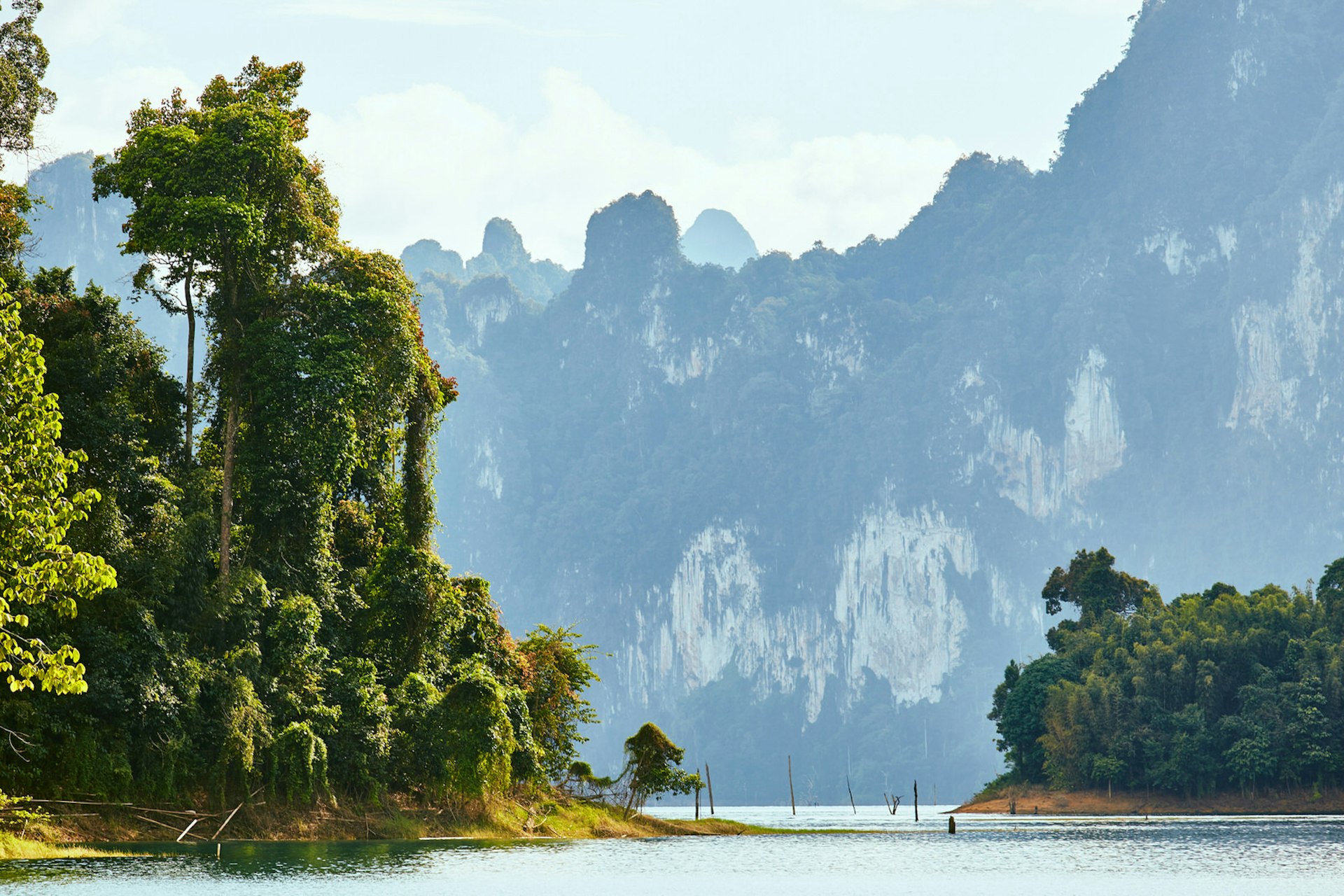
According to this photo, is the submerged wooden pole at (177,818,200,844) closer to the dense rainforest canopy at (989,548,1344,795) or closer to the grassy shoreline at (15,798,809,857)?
the grassy shoreline at (15,798,809,857)

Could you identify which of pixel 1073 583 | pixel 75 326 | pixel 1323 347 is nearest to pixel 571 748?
pixel 75 326

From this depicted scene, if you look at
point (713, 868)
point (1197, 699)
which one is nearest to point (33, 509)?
point (713, 868)

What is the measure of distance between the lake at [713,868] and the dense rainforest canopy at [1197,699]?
83.1 ft

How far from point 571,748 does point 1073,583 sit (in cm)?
5605

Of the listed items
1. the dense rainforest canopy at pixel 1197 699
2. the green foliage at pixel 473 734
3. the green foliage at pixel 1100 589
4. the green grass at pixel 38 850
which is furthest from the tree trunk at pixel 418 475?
the green foliage at pixel 1100 589

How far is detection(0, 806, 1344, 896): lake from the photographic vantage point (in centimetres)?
2448

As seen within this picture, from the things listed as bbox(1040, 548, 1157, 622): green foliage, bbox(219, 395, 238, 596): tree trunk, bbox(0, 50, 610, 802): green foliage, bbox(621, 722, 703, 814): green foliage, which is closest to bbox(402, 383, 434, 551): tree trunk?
bbox(0, 50, 610, 802): green foliage

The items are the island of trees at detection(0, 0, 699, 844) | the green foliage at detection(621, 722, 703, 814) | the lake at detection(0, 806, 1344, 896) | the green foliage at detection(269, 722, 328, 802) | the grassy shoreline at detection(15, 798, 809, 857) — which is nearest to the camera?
the lake at detection(0, 806, 1344, 896)

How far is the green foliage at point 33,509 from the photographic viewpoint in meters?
17.5

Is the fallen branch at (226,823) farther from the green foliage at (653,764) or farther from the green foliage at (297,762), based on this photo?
the green foliage at (653,764)

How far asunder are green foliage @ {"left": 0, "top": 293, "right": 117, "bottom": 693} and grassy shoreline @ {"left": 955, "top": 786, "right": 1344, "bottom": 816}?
6659cm

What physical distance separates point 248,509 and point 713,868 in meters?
14.8

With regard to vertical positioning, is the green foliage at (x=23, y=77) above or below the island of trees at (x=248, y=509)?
above

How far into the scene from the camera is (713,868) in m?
33.3
